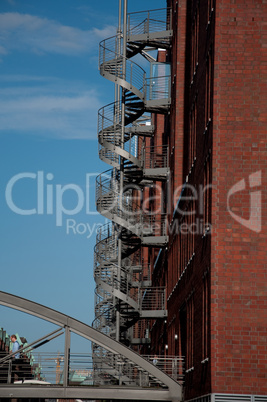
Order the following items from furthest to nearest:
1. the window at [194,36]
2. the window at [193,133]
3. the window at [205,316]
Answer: the window at [194,36], the window at [193,133], the window at [205,316]

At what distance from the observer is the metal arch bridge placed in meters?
23.9

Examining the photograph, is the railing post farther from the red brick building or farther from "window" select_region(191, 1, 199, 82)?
"window" select_region(191, 1, 199, 82)

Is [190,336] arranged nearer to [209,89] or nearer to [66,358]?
[66,358]

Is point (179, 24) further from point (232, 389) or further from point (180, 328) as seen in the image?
point (232, 389)

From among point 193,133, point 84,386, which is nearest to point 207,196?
point 84,386

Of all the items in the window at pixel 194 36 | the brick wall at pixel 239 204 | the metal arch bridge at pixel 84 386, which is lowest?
the metal arch bridge at pixel 84 386

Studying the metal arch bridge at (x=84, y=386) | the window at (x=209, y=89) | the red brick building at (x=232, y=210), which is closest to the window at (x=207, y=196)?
the red brick building at (x=232, y=210)

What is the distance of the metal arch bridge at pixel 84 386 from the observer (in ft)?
78.3

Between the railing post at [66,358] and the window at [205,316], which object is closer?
the window at [205,316]

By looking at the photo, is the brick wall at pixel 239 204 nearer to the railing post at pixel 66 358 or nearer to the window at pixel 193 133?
the railing post at pixel 66 358

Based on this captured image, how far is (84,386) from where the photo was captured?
23906mm

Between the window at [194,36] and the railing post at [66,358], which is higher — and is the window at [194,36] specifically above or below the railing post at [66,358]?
above

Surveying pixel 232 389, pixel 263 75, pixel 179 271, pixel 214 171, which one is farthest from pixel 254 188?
pixel 179 271

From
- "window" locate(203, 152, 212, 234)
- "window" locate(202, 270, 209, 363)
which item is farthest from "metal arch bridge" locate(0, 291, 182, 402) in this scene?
"window" locate(203, 152, 212, 234)
